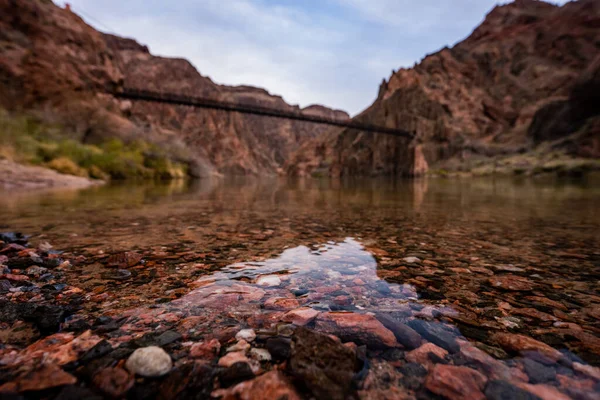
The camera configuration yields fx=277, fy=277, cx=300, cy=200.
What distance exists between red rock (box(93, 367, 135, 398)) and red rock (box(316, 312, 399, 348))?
66 cm

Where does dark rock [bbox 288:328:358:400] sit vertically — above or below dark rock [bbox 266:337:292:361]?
above

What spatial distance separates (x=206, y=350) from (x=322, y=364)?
400 millimetres

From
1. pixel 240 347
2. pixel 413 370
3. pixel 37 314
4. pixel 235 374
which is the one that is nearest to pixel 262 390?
pixel 235 374

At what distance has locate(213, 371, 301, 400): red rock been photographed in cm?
75

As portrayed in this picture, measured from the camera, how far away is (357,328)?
1.10 meters

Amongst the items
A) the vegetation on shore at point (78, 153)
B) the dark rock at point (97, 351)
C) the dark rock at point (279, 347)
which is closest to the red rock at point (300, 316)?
the dark rock at point (279, 347)

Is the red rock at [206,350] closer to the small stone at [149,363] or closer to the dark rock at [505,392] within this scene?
the small stone at [149,363]

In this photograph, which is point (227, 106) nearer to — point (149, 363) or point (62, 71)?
point (62, 71)

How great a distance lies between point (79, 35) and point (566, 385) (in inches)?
1467

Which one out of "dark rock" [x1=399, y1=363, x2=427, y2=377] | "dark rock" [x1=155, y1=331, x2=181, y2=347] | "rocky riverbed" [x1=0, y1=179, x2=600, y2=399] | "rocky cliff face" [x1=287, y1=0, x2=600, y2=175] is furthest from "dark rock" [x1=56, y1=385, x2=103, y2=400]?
"rocky cliff face" [x1=287, y1=0, x2=600, y2=175]

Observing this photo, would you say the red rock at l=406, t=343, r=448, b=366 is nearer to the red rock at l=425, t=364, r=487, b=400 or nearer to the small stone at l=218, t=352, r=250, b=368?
the red rock at l=425, t=364, r=487, b=400

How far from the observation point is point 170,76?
328ft

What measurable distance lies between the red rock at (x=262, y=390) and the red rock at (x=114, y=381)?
25 cm

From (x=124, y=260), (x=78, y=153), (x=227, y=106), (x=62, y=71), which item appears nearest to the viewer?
(x=124, y=260)
